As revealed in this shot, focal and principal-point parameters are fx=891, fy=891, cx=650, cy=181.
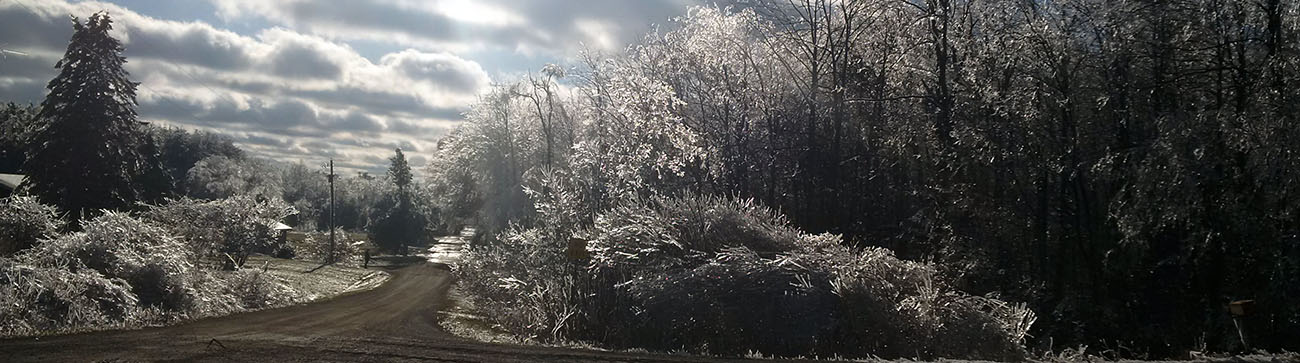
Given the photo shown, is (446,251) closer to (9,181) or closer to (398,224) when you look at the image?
(398,224)

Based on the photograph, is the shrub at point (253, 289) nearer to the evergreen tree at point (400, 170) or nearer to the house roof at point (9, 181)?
the house roof at point (9, 181)

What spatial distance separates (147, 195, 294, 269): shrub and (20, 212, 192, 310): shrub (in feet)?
20.1

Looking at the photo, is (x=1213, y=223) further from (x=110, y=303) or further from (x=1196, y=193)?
(x=110, y=303)

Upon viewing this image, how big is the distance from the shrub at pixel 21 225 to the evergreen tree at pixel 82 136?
553 inches

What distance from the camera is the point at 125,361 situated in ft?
34.6

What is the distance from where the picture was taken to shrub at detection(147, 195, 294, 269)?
31109 mm

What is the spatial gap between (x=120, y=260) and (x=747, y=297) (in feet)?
50.8

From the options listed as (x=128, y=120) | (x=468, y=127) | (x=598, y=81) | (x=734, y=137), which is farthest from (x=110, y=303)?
(x=468, y=127)

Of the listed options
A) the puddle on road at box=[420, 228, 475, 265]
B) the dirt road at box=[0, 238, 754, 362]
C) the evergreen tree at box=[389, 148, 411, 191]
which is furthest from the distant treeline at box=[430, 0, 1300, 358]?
the evergreen tree at box=[389, 148, 411, 191]

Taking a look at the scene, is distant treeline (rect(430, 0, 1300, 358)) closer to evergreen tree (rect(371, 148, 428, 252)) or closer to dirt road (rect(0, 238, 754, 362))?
dirt road (rect(0, 238, 754, 362))

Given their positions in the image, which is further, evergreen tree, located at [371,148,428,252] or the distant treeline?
evergreen tree, located at [371,148,428,252]

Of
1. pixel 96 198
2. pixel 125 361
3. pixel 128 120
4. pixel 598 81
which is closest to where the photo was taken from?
pixel 125 361

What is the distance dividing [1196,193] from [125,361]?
17.8 metres

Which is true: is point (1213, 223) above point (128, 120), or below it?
below
